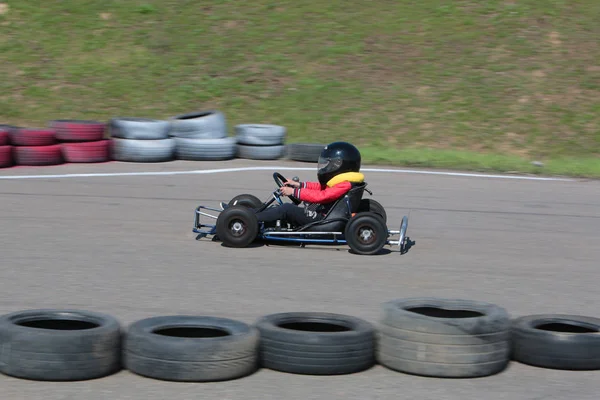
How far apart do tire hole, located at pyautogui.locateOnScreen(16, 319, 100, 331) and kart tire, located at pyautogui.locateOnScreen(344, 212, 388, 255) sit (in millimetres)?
3392

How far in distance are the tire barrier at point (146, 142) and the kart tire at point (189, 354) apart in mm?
8309

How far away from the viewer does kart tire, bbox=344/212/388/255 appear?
7629mm

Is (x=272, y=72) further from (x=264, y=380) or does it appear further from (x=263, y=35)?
(x=264, y=380)

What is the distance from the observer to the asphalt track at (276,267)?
4.55 metres

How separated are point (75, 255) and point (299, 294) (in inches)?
90.5

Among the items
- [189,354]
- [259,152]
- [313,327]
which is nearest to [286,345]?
[313,327]

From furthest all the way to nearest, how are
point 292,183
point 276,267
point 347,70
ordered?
point 347,70, point 292,183, point 276,267

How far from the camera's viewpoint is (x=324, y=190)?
787 centimetres

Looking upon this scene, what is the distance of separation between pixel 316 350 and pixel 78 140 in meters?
8.92

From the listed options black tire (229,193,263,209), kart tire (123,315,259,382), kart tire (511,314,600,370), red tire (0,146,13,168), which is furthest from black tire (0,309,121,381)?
red tire (0,146,13,168)

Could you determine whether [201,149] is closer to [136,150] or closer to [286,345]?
[136,150]

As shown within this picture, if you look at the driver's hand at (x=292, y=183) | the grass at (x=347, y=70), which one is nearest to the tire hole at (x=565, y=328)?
the driver's hand at (x=292, y=183)

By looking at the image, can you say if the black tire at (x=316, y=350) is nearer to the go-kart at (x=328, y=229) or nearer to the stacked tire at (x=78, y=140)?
the go-kart at (x=328, y=229)

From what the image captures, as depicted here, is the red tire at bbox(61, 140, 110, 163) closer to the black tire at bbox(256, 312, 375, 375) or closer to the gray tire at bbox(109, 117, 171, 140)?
the gray tire at bbox(109, 117, 171, 140)
